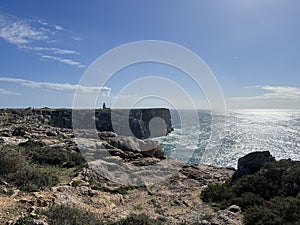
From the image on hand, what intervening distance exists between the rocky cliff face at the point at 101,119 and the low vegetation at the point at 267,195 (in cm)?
4347

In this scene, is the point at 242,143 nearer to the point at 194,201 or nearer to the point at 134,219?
the point at 194,201

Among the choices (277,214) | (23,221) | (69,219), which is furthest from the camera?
(277,214)

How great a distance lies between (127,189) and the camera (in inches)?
584

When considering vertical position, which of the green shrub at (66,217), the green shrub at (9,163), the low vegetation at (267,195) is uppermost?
the green shrub at (9,163)

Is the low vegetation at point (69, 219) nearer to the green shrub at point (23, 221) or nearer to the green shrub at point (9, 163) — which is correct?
the green shrub at point (23, 221)

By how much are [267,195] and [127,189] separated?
717 cm

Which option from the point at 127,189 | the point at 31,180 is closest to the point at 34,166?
the point at 31,180

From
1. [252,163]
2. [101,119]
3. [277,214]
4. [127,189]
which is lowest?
[127,189]

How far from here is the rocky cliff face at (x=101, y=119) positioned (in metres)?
55.6

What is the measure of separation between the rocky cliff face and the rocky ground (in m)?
33.7

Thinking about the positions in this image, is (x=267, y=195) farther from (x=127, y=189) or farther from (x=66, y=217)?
(x=66, y=217)

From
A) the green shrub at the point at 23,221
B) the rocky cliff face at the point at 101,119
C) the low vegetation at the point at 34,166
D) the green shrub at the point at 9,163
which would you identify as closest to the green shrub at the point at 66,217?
the green shrub at the point at 23,221

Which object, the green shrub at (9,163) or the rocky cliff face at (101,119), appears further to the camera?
the rocky cliff face at (101,119)

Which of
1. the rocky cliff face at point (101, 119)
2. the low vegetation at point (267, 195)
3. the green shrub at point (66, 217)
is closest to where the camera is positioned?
the green shrub at point (66, 217)
